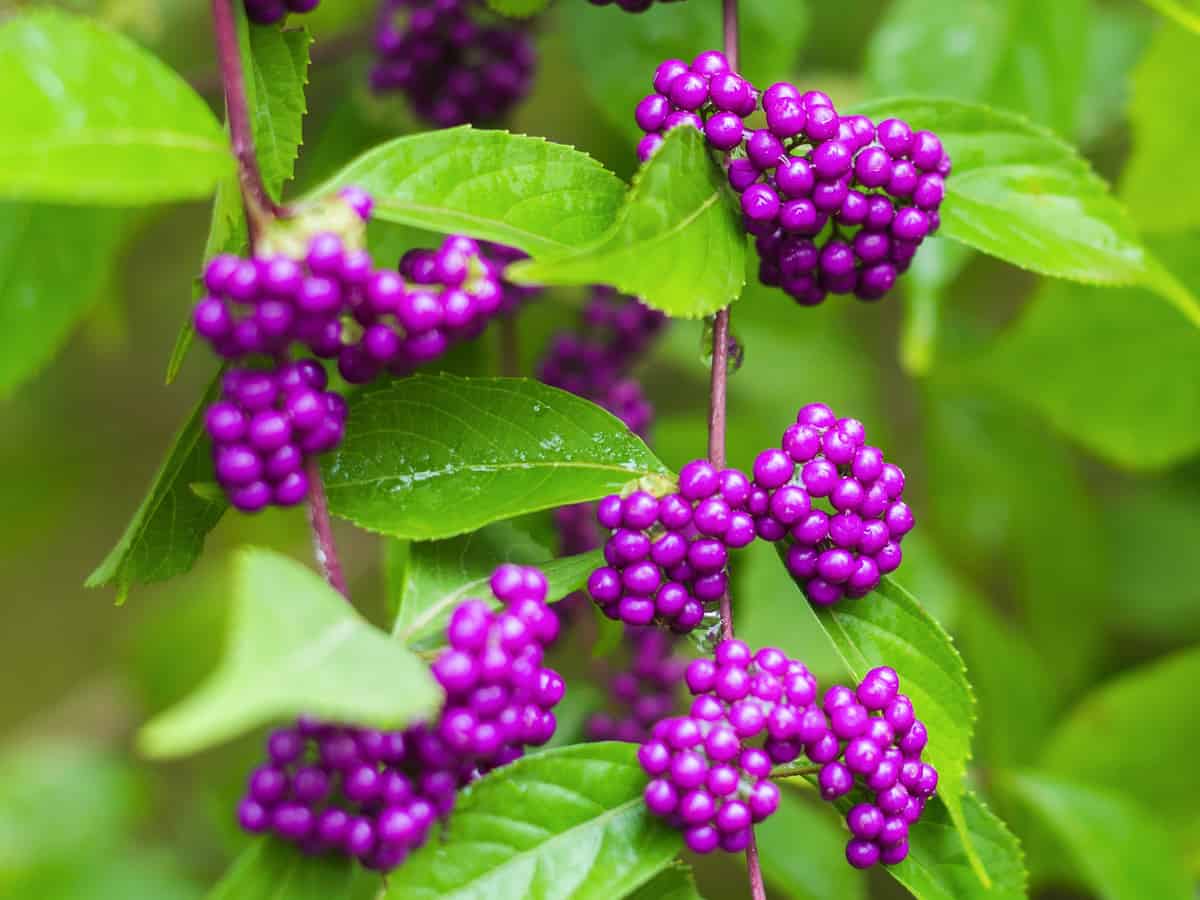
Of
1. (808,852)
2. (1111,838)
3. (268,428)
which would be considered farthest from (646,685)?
(268,428)

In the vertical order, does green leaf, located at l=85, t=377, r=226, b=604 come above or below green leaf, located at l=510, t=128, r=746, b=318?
below

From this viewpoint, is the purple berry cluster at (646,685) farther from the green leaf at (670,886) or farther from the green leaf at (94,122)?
the green leaf at (94,122)

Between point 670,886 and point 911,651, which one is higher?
point 911,651

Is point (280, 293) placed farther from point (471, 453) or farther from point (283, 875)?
point (283, 875)

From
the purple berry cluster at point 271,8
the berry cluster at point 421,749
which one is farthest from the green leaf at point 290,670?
the purple berry cluster at point 271,8

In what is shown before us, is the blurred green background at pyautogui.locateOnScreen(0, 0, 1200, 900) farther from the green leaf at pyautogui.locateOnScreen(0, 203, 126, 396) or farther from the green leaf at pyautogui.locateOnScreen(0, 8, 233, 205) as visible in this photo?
the green leaf at pyautogui.locateOnScreen(0, 8, 233, 205)

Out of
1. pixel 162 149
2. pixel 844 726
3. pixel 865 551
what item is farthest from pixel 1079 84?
pixel 162 149

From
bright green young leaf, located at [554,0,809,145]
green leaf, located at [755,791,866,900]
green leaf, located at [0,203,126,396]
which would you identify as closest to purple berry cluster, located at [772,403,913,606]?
bright green young leaf, located at [554,0,809,145]
